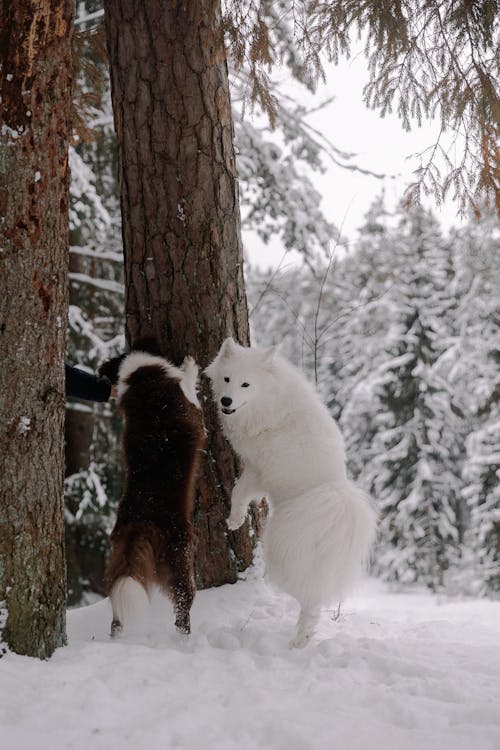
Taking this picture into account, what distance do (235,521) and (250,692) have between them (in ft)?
5.32

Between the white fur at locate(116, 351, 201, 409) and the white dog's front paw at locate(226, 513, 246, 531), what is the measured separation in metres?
0.83

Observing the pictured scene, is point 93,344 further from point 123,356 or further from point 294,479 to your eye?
point 294,479

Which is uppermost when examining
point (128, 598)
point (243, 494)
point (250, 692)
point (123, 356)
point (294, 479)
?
point (123, 356)

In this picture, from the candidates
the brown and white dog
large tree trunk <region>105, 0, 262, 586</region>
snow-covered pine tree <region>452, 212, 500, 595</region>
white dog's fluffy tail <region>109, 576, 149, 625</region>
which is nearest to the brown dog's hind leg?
the brown and white dog

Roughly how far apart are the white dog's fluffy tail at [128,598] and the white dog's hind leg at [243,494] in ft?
3.32

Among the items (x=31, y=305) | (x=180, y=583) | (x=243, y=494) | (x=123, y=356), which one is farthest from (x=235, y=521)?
(x=31, y=305)

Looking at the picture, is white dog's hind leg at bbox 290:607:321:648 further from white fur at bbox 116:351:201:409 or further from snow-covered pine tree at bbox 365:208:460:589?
snow-covered pine tree at bbox 365:208:460:589

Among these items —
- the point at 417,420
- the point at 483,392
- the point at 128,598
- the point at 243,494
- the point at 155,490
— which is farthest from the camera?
the point at 417,420

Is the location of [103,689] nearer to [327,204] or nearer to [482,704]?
[482,704]

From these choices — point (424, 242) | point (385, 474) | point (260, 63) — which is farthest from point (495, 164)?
point (385, 474)

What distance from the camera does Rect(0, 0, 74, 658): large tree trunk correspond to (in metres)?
3.16

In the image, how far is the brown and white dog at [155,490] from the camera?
12.3 feet

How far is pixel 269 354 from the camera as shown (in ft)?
14.7

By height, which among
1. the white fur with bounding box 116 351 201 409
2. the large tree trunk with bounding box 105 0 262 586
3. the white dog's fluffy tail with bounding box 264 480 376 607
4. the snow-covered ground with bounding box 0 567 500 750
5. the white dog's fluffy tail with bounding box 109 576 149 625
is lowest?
the snow-covered ground with bounding box 0 567 500 750
